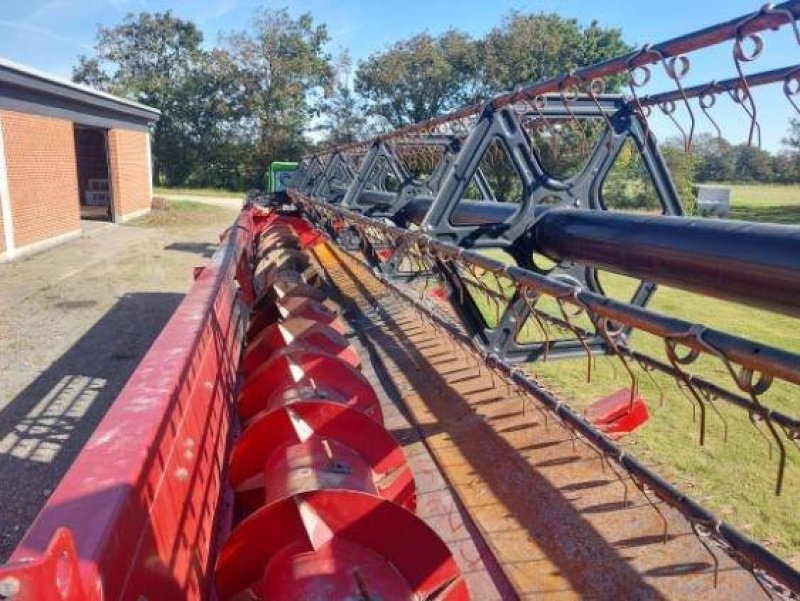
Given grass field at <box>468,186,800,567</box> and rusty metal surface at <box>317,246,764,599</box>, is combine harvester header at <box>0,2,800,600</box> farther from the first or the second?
grass field at <box>468,186,800,567</box>

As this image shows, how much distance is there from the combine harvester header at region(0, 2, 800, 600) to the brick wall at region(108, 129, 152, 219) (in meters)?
16.5

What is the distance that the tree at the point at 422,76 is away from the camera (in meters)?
33.4

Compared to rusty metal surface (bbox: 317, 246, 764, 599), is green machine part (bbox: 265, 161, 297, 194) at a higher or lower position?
higher

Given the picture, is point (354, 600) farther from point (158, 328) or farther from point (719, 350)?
point (158, 328)

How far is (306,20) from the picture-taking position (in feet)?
130

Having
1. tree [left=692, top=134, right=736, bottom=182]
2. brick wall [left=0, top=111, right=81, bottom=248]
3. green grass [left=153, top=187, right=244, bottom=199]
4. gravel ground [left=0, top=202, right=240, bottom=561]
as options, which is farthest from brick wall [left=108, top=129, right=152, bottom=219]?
tree [left=692, top=134, right=736, bottom=182]

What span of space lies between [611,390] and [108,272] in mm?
9392

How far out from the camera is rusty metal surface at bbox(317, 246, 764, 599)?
234 cm

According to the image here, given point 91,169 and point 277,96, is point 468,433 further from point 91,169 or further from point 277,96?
point 277,96

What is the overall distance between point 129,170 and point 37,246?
749 centimetres

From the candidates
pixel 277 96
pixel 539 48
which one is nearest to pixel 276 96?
pixel 277 96

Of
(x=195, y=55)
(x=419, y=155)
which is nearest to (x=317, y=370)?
(x=419, y=155)

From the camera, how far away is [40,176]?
1368cm

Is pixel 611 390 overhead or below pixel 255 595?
below
